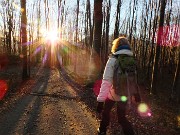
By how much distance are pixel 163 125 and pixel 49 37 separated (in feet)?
180

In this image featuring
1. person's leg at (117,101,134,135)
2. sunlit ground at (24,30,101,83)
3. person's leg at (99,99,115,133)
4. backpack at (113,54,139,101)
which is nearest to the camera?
backpack at (113,54,139,101)

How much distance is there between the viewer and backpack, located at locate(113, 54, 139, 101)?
505cm

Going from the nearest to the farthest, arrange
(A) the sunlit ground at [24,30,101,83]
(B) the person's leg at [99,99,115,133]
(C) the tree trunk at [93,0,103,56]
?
(B) the person's leg at [99,99,115,133], (C) the tree trunk at [93,0,103,56], (A) the sunlit ground at [24,30,101,83]

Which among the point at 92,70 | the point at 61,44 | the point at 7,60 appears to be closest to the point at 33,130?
the point at 92,70

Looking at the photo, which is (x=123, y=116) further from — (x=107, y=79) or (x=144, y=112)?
(x=144, y=112)

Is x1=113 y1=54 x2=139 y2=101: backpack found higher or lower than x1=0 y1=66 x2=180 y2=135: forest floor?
higher

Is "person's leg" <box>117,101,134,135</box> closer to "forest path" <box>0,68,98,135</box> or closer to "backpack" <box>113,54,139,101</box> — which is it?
"backpack" <box>113,54,139,101</box>

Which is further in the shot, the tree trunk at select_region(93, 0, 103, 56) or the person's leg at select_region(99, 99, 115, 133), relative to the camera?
the tree trunk at select_region(93, 0, 103, 56)

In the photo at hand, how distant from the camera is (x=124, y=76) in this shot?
509 centimetres

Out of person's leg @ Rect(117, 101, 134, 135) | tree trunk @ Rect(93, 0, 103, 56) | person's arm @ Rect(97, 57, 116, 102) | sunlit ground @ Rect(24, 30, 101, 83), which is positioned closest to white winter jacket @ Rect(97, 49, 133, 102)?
person's arm @ Rect(97, 57, 116, 102)

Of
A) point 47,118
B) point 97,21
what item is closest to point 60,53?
point 97,21

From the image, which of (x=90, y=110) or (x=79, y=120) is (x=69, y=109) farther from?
(x=79, y=120)

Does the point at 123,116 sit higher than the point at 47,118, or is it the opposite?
the point at 123,116

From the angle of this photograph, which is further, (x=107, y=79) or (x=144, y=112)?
(x=144, y=112)
